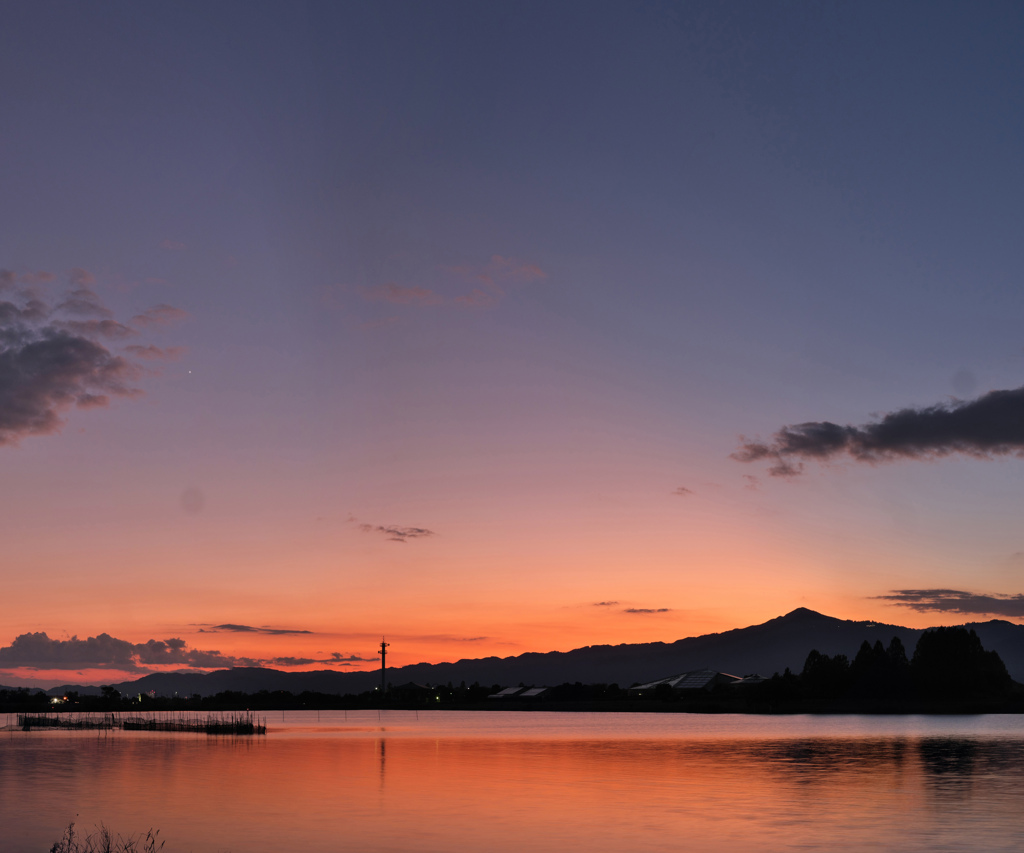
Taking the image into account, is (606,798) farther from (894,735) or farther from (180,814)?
(894,735)

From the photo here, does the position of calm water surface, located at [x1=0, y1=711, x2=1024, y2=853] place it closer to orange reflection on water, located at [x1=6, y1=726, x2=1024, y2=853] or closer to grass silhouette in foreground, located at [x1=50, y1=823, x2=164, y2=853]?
orange reflection on water, located at [x1=6, y1=726, x2=1024, y2=853]

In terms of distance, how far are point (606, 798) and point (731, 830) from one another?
13785 mm

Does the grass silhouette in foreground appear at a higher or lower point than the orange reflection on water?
higher

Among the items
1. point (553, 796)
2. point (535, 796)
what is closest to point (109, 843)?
point (535, 796)

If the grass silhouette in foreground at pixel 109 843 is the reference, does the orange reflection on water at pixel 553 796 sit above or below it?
below

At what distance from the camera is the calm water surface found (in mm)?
41750

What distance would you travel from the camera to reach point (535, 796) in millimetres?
58188

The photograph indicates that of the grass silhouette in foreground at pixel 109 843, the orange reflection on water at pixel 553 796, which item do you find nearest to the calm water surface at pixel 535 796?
the orange reflection on water at pixel 553 796

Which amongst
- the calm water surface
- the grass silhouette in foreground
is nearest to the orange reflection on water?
the calm water surface

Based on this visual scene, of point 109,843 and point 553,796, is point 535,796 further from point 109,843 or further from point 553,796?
point 109,843


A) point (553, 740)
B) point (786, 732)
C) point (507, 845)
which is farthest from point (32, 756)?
point (786, 732)

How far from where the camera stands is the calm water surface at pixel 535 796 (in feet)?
137

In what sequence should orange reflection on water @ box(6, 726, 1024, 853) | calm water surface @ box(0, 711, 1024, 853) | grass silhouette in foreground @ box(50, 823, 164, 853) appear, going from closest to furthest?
grass silhouette in foreground @ box(50, 823, 164, 853) < calm water surface @ box(0, 711, 1024, 853) < orange reflection on water @ box(6, 726, 1024, 853)

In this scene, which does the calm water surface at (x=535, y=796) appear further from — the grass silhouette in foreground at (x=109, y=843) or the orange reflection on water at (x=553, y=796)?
the grass silhouette in foreground at (x=109, y=843)
